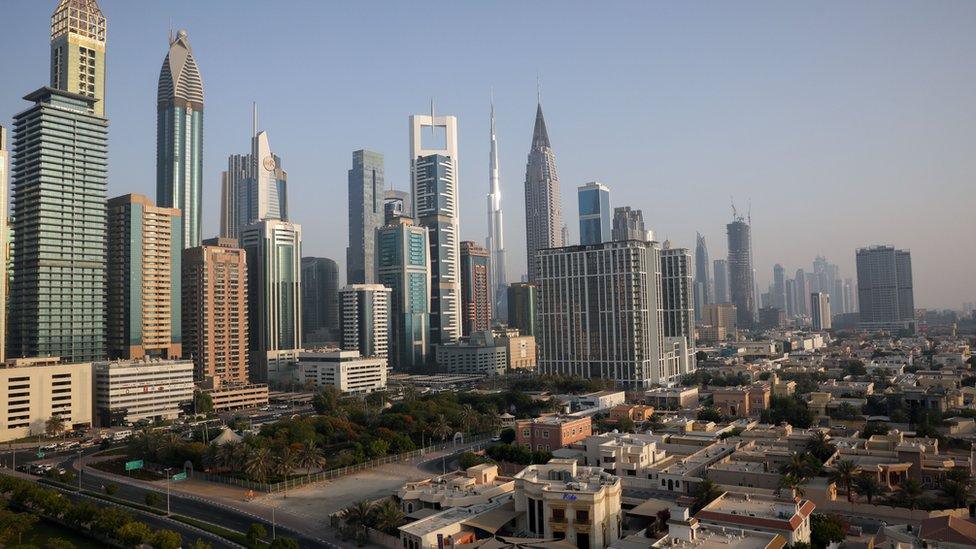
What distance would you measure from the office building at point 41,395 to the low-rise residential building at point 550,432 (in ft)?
164

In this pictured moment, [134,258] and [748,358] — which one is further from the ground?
[134,258]

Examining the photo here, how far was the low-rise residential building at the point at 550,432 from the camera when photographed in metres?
54.9

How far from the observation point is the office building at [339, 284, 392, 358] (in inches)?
5364

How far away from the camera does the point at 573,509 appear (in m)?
31.5

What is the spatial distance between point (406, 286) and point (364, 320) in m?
14.0

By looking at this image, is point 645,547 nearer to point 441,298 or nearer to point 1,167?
point 1,167

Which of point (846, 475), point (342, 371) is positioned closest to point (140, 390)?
point (342, 371)

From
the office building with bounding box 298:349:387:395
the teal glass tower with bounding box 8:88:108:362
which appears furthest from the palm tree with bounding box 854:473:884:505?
the teal glass tower with bounding box 8:88:108:362

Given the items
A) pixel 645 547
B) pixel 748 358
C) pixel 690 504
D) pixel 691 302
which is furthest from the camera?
pixel 748 358

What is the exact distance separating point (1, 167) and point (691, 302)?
10467 centimetres

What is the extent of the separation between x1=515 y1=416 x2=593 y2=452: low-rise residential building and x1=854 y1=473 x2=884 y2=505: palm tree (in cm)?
2150

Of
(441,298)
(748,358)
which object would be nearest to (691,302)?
(748,358)

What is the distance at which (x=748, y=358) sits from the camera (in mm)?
144750

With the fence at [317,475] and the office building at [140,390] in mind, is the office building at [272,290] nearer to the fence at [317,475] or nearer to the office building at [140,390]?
the office building at [140,390]
